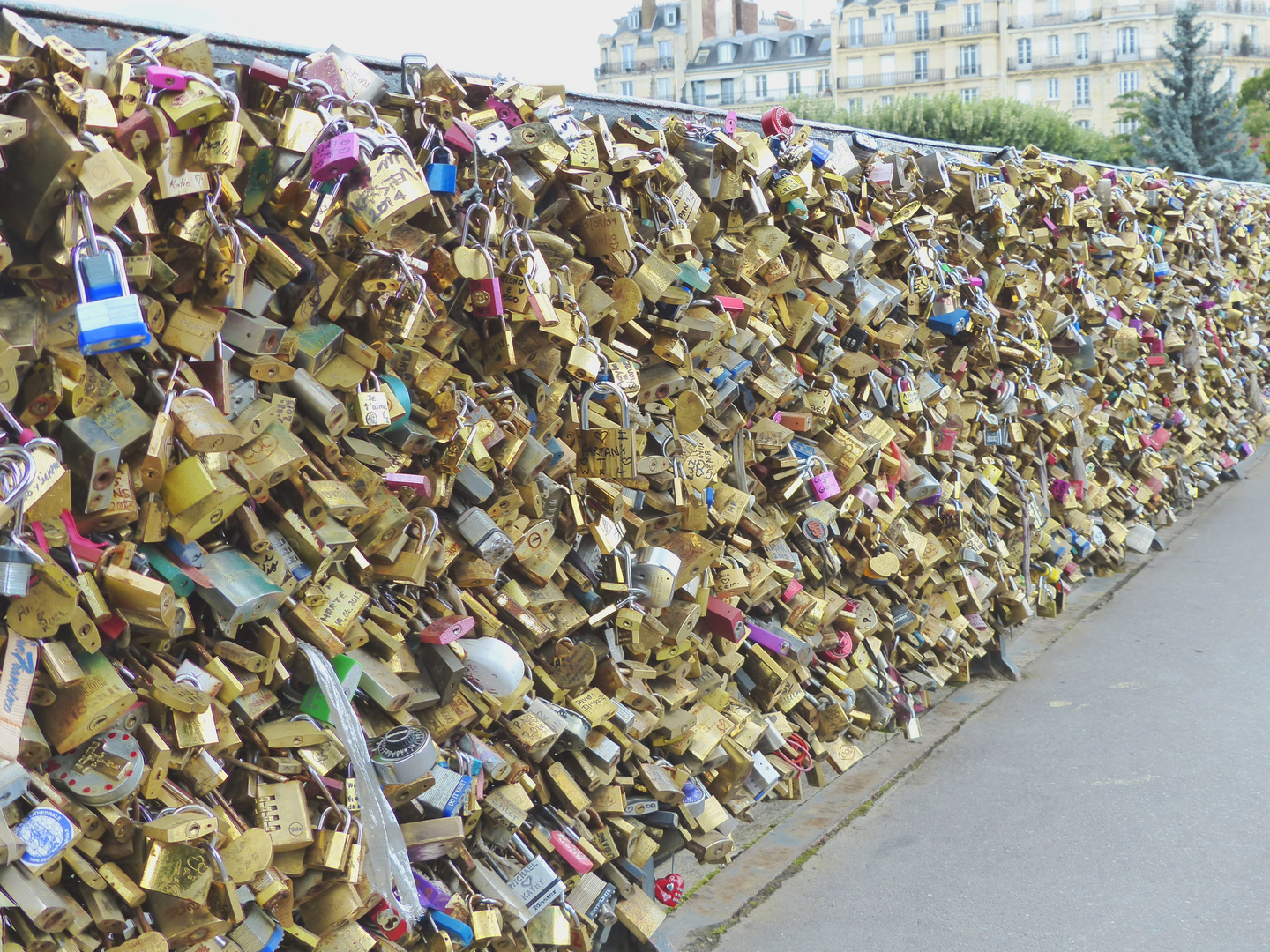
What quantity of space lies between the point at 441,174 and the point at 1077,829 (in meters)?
2.56

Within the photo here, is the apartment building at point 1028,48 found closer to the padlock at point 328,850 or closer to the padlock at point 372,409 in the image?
the padlock at point 372,409

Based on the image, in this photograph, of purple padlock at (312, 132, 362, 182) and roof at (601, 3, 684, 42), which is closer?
purple padlock at (312, 132, 362, 182)

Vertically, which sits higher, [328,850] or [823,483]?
[823,483]

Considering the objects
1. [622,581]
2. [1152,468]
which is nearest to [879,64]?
[1152,468]

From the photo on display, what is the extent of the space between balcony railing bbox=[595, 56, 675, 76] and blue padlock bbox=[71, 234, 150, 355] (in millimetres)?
83053

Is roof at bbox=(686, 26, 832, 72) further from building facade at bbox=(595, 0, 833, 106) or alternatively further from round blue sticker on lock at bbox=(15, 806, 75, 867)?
round blue sticker on lock at bbox=(15, 806, 75, 867)

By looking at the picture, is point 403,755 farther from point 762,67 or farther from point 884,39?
point 762,67

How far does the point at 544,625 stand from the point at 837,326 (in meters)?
1.88

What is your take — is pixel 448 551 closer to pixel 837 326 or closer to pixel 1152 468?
pixel 837 326

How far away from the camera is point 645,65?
80.8 meters

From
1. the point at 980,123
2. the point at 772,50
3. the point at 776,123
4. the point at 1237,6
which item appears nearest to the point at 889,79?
the point at 772,50

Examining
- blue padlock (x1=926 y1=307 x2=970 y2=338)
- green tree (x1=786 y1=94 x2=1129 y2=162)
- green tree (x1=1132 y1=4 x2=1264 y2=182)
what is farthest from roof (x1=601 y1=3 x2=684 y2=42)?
blue padlock (x1=926 y1=307 x2=970 y2=338)

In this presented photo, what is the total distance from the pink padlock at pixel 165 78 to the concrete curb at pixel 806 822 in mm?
2060

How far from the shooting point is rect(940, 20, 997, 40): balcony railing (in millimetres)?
68250
